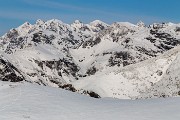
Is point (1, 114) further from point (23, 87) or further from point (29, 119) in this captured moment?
point (23, 87)

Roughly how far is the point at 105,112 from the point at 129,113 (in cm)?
151

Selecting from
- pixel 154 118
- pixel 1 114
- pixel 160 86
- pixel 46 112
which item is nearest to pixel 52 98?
pixel 46 112

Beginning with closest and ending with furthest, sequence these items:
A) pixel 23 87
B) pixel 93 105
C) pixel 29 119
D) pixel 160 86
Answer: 1. pixel 29 119
2. pixel 93 105
3. pixel 23 87
4. pixel 160 86

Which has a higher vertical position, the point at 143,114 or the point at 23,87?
the point at 23,87

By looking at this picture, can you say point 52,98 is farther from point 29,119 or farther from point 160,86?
point 160,86

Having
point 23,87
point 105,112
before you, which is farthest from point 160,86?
point 105,112

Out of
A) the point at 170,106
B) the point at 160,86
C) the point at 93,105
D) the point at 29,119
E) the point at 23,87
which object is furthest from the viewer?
the point at 160,86

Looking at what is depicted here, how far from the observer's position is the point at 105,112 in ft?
82.5

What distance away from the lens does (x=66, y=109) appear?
25.5 m

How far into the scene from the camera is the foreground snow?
75.3 feet

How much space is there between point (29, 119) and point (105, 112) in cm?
519

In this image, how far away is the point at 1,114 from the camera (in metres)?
22.6

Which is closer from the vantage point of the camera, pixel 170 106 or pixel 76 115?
pixel 76 115

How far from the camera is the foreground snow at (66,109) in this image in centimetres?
2294
